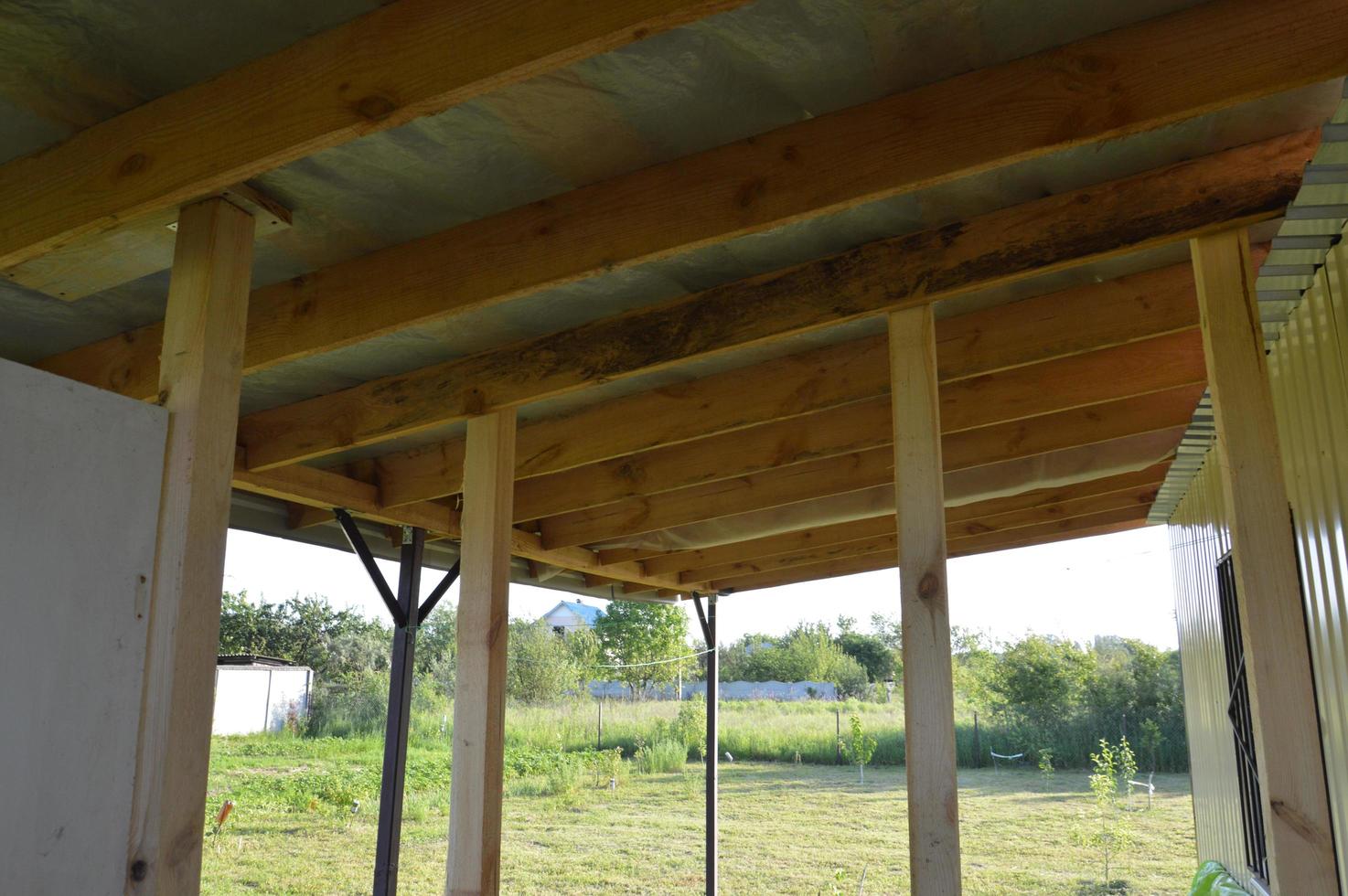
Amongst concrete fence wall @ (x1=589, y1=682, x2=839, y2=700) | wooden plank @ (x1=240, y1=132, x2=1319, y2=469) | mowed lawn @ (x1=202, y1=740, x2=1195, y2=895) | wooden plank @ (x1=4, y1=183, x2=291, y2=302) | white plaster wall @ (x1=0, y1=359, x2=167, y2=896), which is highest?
wooden plank @ (x1=240, y1=132, x2=1319, y2=469)

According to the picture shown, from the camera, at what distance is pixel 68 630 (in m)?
1.60

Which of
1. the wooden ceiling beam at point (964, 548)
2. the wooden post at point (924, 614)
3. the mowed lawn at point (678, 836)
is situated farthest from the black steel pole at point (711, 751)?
the wooden post at point (924, 614)

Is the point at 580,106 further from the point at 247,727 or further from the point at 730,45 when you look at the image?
the point at 247,727

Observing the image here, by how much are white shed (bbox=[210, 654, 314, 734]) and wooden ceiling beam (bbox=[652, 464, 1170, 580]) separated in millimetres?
5496

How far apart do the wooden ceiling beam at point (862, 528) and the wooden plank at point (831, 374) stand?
235 centimetres

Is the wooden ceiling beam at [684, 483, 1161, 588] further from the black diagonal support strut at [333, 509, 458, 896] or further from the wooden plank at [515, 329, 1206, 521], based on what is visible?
the black diagonal support strut at [333, 509, 458, 896]

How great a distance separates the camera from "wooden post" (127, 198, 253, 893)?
5.52ft

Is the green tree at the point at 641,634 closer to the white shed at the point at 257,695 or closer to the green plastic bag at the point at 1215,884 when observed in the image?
the white shed at the point at 257,695

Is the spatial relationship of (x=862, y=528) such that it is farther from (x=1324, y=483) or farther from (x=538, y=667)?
(x=538, y=667)

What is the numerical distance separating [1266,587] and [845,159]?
1352mm

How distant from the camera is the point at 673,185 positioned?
231 centimetres

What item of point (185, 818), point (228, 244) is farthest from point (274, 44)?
point (185, 818)

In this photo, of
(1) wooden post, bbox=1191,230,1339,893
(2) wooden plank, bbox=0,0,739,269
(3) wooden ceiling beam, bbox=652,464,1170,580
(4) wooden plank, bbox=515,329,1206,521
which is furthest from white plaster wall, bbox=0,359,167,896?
(3) wooden ceiling beam, bbox=652,464,1170,580

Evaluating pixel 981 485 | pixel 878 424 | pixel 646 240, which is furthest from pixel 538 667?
pixel 646 240
